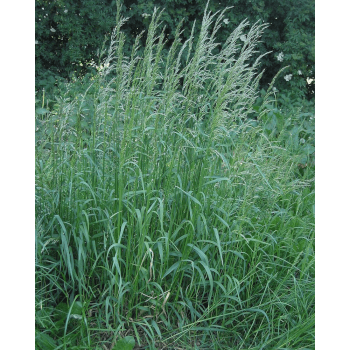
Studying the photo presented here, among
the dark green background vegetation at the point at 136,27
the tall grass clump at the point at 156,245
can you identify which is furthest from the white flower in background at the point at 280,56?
the tall grass clump at the point at 156,245

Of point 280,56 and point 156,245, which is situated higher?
point 280,56

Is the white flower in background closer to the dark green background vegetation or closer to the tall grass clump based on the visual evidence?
the dark green background vegetation

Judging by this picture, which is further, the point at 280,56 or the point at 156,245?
the point at 280,56

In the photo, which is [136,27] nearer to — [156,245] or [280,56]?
[280,56]

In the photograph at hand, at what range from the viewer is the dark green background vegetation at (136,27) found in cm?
603

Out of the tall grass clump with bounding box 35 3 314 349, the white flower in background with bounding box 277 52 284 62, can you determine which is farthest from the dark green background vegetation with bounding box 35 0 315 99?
the tall grass clump with bounding box 35 3 314 349

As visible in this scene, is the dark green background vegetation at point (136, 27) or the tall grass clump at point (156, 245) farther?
the dark green background vegetation at point (136, 27)

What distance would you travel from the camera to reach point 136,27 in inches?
248

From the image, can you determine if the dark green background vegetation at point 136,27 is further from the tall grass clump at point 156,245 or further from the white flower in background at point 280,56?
the tall grass clump at point 156,245

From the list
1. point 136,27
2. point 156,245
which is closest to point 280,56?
point 136,27
